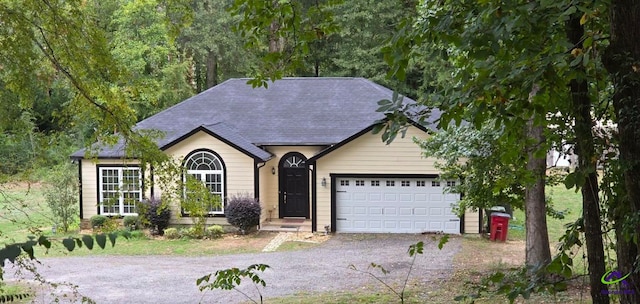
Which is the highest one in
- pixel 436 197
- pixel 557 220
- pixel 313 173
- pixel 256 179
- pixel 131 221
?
pixel 313 173

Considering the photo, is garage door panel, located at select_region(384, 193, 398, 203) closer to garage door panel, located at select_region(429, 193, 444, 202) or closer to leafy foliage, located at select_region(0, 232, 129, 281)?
garage door panel, located at select_region(429, 193, 444, 202)

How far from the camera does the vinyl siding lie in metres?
18.1

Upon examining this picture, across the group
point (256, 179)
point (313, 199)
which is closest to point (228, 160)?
point (256, 179)

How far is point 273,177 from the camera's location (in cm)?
1989

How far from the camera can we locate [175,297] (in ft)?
37.3

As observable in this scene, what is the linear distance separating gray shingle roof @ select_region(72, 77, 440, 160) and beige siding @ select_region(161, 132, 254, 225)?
0.88 ft

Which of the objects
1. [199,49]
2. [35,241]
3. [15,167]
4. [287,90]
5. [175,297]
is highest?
[199,49]

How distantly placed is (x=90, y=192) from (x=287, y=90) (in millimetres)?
7736

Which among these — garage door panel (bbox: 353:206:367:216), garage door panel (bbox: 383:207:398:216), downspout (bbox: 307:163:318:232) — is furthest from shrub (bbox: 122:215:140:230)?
garage door panel (bbox: 383:207:398:216)

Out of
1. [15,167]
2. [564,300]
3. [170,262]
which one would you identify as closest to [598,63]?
[564,300]

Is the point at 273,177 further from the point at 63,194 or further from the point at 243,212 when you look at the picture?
the point at 63,194

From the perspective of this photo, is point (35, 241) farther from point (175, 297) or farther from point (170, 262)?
point (170, 262)

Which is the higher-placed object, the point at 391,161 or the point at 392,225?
the point at 391,161

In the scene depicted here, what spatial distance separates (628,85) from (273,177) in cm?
1776
